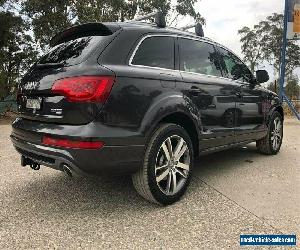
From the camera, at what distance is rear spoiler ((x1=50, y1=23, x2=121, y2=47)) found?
3336mm

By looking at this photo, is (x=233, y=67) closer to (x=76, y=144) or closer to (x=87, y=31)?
(x=87, y=31)

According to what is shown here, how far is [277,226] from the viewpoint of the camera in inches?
119

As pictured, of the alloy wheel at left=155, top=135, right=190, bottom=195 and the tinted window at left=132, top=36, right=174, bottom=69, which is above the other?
the tinted window at left=132, top=36, right=174, bottom=69

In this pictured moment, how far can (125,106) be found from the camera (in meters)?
3.03

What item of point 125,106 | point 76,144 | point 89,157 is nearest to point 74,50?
point 125,106

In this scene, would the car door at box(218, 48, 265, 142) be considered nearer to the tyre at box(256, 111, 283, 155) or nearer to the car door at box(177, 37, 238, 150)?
the car door at box(177, 37, 238, 150)

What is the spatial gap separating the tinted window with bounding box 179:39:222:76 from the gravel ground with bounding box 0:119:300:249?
4.46 ft

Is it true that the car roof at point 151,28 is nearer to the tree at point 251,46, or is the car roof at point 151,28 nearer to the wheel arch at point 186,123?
the wheel arch at point 186,123

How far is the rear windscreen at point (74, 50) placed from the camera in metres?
3.17

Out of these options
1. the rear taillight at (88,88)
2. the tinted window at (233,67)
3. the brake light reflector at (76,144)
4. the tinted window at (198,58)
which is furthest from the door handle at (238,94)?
the brake light reflector at (76,144)

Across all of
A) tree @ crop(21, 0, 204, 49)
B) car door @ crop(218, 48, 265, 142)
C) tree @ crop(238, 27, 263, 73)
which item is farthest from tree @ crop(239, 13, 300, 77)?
car door @ crop(218, 48, 265, 142)

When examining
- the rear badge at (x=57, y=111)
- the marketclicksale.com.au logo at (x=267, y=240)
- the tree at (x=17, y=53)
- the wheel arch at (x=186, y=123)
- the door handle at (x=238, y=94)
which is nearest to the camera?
the marketclicksale.com.au logo at (x=267, y=240)

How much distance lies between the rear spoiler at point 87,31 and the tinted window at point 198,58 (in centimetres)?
90

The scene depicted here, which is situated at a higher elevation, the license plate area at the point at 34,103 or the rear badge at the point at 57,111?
the license plate area at the point at 34,103
